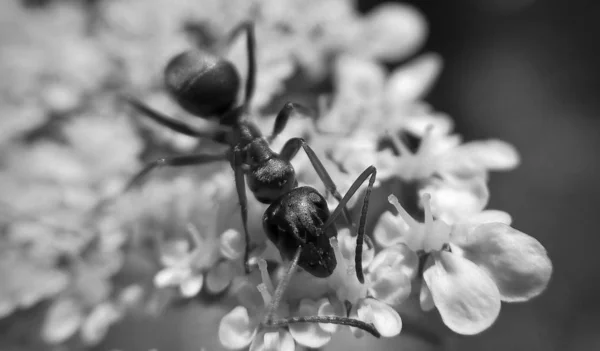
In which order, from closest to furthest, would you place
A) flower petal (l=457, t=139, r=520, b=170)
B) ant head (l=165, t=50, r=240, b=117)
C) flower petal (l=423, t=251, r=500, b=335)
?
flower petal (l=423, t=251, r=500, b=335)
flower petal (l=457, t=139, r=520, b=170)
ant head (l=165, t=50, r=240, b=117)

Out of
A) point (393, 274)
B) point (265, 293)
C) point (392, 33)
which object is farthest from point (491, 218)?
point (392, 33)

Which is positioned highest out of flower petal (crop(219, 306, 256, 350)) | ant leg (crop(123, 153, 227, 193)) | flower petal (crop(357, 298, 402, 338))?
ant leg (crop(123, 153, 227, 193))

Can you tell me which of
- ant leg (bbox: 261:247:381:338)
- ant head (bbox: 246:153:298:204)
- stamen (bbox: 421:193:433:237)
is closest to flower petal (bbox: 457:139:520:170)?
stamen (bbox: 421:193:433:237)

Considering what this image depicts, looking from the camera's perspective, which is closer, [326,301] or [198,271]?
[326,301]

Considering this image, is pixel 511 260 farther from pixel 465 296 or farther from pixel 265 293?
pixel 265 293

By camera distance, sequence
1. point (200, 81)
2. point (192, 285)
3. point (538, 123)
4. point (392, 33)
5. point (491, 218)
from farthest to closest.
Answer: point (538, 123)
point (392, 33)
point (200, 81)
point (192, 285)
point (491, 218)

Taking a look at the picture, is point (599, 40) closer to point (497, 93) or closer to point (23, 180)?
point (497, 93)

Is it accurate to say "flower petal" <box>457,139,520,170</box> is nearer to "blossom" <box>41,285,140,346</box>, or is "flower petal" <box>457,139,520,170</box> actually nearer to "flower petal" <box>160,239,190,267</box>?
"flower petal" <box>160,239,190,267</box>
